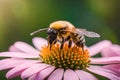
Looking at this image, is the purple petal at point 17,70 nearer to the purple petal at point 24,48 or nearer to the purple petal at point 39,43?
the purple petal at point 24,48

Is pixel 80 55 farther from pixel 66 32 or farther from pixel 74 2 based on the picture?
pixel 74 2

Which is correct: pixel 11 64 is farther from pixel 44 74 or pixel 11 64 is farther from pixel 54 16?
pixel 54 16

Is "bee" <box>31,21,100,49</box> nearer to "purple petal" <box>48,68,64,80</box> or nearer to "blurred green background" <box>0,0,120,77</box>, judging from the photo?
"purple petal" <box>48,68,64,80</box>

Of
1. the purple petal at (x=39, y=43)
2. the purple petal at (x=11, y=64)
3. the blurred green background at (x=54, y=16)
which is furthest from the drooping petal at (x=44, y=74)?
the blurred green background at (x=54, y=16)

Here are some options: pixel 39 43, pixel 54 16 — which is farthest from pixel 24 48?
pixel 54 16

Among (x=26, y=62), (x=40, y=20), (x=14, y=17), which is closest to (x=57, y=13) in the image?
(x=40, y=20)

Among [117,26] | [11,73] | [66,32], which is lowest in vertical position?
[11,73]
